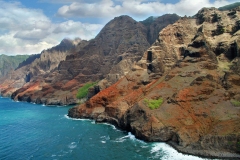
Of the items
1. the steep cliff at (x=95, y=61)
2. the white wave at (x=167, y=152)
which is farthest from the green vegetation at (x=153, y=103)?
the steep cliff at (x=95, y=61)

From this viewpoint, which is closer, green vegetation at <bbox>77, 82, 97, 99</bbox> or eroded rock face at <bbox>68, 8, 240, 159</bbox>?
A: eroded rock face at <bbox>68, 8, 240, 159</bbox>

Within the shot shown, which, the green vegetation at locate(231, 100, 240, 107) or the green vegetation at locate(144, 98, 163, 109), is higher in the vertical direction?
the green vegetation at locate(231, 100, 240, 107)

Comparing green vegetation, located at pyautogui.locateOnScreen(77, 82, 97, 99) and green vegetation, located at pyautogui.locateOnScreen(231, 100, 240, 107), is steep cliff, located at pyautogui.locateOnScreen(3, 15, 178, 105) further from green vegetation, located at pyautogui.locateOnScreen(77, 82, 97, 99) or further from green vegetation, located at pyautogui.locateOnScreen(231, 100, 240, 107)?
green vegetation, located at pyautogui.locateOnScreen(231, 100, 240, 107)

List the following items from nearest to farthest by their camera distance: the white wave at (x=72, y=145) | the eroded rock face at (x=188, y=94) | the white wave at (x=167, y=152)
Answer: the white wave at (x=167, y=152) < the eroded rock face at (x=188, y=94) < the white wave at (x=72, y=145)

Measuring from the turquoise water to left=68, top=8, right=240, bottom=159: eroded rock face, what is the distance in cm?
374

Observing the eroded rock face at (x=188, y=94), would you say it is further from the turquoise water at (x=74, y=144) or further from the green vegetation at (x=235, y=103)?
the turquoise water at (x=74, y=144)

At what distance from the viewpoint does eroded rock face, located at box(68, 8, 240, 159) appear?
6109 centimetres

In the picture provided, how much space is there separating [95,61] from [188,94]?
116346 millimetres

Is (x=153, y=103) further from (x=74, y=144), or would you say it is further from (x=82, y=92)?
(x=82, y=92)

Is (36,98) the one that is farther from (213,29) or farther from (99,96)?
(213,29)

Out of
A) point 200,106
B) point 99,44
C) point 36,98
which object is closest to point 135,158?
point 200,106

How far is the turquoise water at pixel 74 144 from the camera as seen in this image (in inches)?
2393

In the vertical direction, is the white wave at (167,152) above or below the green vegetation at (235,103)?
below

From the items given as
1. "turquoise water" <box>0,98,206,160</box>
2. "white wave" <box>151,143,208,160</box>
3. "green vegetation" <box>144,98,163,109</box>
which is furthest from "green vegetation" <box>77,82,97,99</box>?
"white wave" <box>151,143,208,160</box>
